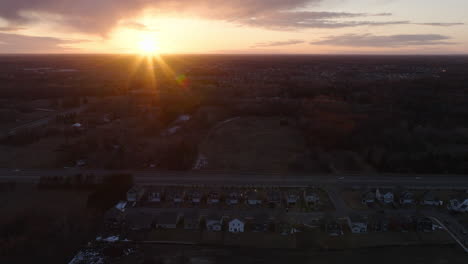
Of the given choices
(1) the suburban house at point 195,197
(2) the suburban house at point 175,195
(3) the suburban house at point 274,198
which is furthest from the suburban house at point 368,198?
(2) the suburban house at point 175,195

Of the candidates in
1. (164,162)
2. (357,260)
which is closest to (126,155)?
(164,162)

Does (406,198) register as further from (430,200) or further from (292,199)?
(292,199)

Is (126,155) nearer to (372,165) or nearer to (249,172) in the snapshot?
(249,172)

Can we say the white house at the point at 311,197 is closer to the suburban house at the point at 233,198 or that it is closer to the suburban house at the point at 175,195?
the suburban house at the point at 233,198

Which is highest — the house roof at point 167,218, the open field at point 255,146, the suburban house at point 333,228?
the open field at point 255,146

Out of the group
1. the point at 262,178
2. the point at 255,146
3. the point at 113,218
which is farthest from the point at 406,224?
the point at 113,218

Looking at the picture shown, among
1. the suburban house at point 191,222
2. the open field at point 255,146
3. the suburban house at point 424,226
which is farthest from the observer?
the open field at point 255,146
